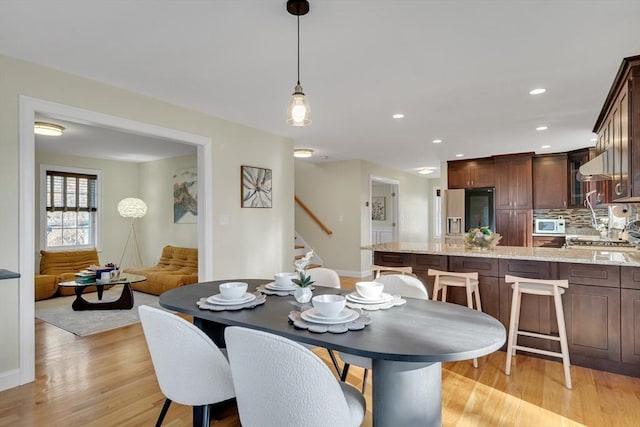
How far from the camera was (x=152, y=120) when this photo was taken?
11.0 feet

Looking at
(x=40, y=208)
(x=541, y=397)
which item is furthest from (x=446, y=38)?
(x=40, y=208)

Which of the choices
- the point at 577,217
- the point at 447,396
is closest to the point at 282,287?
the point at 447,396

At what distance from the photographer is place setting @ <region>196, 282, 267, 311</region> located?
66.8 inches

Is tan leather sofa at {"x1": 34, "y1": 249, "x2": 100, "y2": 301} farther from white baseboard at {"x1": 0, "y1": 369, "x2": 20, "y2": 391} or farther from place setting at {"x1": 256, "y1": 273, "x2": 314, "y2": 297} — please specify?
place setting at {"x1": 256, "y1": 273, "x2": 314, "y2": 297}

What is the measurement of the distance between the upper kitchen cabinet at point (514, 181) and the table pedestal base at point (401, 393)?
581 cm

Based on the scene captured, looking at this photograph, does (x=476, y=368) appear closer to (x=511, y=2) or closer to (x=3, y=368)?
(x=511, y=2)

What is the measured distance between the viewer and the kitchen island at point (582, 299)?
265 centimetres

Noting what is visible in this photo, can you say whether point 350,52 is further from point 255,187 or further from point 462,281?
point 255,187

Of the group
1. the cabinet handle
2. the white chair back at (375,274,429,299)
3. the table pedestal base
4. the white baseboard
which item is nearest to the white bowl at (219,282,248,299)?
the table pedestal base

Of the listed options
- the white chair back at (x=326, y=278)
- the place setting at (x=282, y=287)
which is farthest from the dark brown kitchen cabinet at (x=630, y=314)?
the place setting at (x=282, y=287)

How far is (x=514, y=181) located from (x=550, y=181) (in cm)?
55

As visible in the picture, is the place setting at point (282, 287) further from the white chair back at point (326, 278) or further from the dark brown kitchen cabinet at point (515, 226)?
the dark brown kitchen cabinet at point (515, 226)

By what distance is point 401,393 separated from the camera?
1.30 m

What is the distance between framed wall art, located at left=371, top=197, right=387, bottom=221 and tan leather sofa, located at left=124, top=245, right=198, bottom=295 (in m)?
5.07
